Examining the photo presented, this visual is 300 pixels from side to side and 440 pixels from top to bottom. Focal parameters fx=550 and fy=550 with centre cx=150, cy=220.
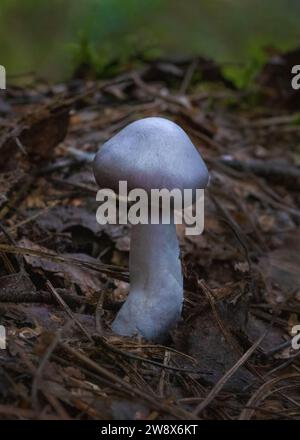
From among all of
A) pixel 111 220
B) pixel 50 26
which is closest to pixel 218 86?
pixel 50 26

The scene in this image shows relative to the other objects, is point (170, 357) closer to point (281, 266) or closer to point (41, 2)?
point (281, 266)
